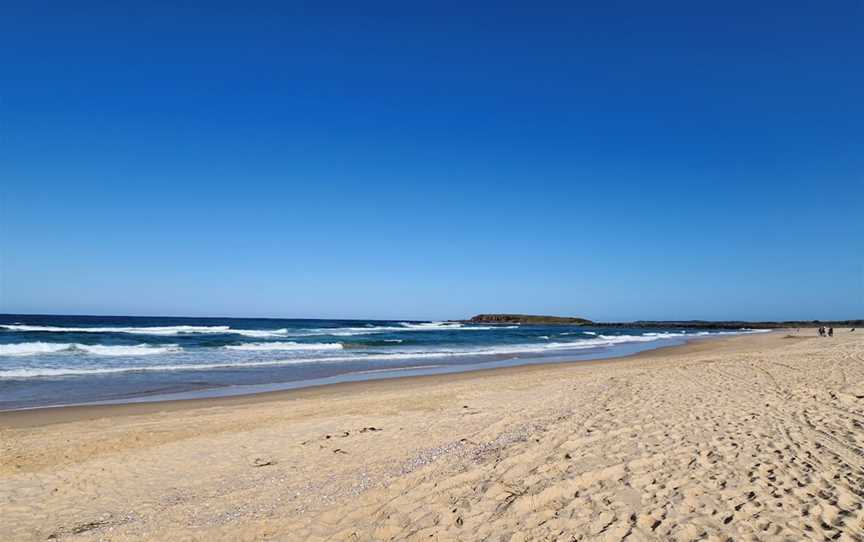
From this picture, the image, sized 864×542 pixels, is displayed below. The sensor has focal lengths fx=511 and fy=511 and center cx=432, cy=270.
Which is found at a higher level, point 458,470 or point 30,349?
point 458,470

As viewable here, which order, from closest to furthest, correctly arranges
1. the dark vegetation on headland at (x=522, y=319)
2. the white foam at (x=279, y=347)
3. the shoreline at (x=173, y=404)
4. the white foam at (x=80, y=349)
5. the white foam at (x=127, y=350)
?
1. the shoreline at (x=173, y=404)
2. the white foam at (x=80, y=349)
3. the white foam at (x=127, y=350)
4. the white foam at (x=279, y=347)
5. the dark vegetation on headland at (x=522, y=319)

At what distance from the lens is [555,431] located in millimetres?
7379

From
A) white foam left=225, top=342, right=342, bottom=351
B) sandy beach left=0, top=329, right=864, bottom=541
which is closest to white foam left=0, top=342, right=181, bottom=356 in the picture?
white foam left=225, top=342, right=342, bottom=351

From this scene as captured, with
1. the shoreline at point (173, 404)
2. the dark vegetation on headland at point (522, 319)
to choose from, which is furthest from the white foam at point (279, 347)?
the dark vegetation on headland at point (522, 319)

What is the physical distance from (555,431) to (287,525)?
409cm

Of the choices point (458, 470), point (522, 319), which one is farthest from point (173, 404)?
point (522, 319)

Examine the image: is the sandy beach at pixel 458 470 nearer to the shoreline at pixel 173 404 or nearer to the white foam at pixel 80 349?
the shoreline at pixel 173 404

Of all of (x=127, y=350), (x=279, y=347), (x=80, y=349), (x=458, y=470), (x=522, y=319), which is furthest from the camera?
(x=522, y=319)

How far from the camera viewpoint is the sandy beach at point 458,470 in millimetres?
4457

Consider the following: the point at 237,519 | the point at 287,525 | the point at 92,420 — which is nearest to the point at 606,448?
the point at 287,525

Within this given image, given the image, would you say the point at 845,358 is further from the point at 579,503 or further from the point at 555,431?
the point at 579,503

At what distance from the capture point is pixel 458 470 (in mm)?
5879

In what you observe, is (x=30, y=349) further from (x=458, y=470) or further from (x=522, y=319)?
(x=522, y=319)

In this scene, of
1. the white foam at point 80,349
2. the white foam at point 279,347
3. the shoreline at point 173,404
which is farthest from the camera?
the white foam at point 279,347
